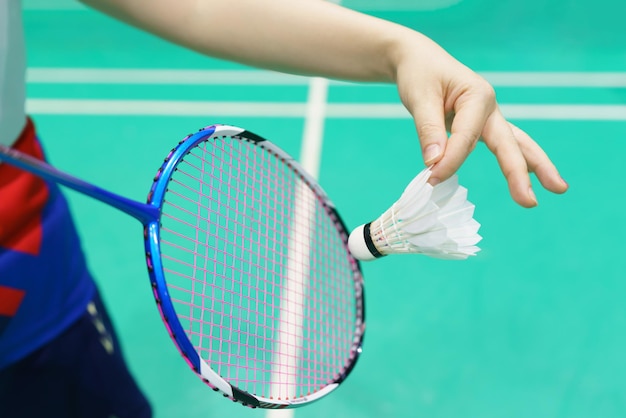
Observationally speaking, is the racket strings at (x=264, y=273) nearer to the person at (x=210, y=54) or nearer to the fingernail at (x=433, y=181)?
the person at (x=210, y=54)

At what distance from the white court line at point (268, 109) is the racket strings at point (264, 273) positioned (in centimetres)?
51

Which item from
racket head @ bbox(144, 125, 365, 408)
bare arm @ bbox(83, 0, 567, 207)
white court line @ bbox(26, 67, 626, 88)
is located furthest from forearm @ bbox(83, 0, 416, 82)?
white court line @ bbox(26, 67, 626, 88)

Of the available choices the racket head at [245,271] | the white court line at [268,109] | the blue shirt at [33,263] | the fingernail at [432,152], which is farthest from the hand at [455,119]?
the white court line at [268,109]

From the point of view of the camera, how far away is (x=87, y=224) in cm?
177

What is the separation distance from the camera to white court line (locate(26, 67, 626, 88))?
212 centimetres

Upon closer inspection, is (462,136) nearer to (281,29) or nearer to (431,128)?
(431,128)

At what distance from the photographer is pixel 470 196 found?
177 centimetres

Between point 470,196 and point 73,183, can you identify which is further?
point 470,196

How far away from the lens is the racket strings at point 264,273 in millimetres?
855

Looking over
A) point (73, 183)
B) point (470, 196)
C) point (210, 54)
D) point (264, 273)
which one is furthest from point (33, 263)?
point (470, 196)

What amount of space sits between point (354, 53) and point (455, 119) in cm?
13

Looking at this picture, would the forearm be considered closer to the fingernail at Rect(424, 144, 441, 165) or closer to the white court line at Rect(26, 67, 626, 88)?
the fingernail at Rect(424, 144, 441, 165)

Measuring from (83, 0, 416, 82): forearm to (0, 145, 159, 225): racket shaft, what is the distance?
19cm

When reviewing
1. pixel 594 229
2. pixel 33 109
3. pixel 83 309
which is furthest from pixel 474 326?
pixel 33 109
